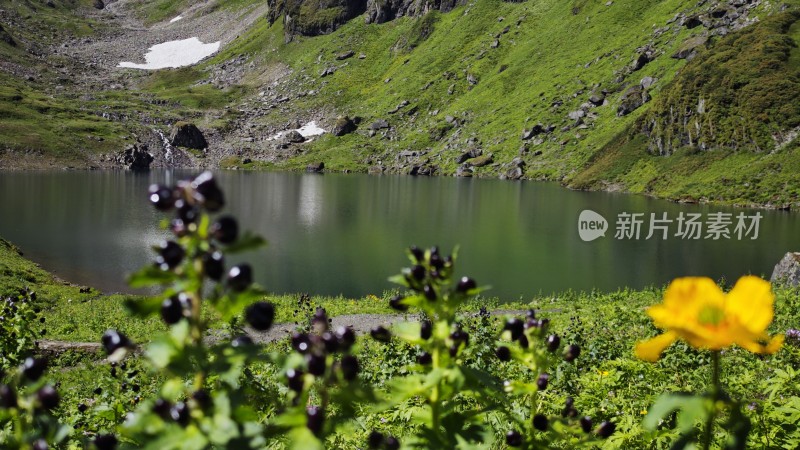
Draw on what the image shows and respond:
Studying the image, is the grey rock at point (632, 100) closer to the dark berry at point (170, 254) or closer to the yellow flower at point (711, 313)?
the yellow flower at point (711, 313)

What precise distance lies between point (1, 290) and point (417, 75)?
609 feet

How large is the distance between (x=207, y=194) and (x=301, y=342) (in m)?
0.61

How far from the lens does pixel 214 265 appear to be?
1330 mm

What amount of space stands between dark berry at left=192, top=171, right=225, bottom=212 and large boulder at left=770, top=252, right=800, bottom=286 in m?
26.4

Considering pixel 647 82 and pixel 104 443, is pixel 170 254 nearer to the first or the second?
pixel 104 443

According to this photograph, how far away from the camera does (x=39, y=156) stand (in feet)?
427

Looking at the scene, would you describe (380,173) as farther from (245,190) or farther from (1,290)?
(1,290)

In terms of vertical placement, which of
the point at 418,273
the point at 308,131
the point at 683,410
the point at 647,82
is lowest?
the point at 683,410

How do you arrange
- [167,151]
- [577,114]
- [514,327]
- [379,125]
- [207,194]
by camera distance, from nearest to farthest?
[207,194]
[514,327]
[577,114]
[167,151]
[379,125]

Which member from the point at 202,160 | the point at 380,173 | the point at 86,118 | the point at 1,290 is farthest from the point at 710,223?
the point at 86,118

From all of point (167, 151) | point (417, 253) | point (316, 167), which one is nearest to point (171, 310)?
point (417, 253)

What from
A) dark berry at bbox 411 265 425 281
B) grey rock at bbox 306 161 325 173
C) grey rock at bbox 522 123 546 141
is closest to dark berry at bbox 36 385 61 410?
dark berry at bbox 411 265 425 281

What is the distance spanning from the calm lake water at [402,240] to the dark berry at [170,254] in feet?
81.1

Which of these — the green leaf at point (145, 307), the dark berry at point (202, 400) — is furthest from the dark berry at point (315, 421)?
the green leaf at point (145, 307)
